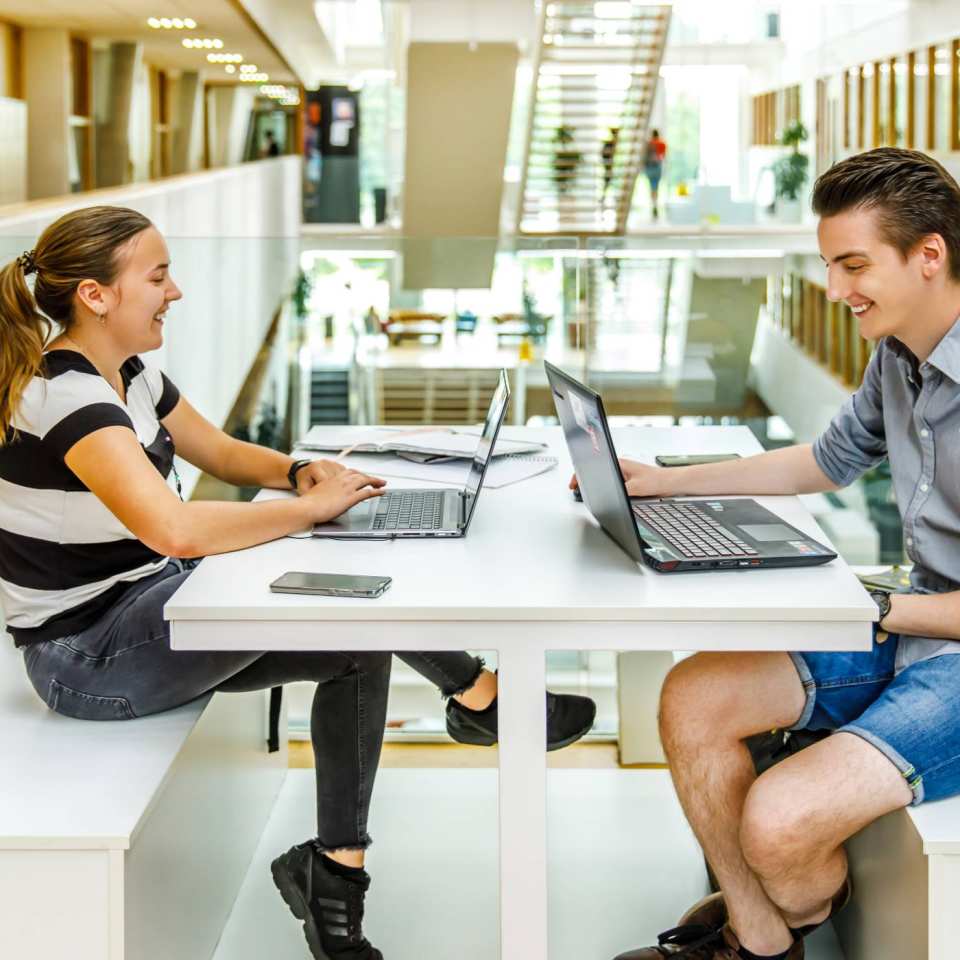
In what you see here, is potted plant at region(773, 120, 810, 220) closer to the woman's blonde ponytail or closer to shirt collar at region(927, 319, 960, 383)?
shirt collar at region(927, 319, 960, 383)

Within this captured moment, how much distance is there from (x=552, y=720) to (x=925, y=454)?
79cm

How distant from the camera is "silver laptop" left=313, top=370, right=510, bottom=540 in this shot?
81.5 inches

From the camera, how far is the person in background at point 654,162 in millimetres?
15820

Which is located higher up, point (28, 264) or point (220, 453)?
point (28, 264)

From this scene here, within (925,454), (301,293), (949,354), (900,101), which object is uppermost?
(900,101)

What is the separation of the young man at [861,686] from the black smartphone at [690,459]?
38cm

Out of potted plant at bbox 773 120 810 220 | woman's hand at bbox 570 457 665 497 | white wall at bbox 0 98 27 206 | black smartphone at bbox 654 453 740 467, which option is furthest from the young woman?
potted plant at bbox 773 120 810 220

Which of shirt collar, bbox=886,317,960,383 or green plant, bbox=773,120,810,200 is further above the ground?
green plant, bbox=773,120,810,200

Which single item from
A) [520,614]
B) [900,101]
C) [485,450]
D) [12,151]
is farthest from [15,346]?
[900,101]

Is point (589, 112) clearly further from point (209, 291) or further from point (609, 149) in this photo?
point (209, 291)

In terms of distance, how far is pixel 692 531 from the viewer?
A: 201 cm

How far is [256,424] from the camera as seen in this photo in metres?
5.68

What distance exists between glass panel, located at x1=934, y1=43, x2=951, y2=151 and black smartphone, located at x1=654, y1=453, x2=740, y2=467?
10792 mm

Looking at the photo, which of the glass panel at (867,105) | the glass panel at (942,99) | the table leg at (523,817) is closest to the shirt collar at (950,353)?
the table leg at (523,817)
